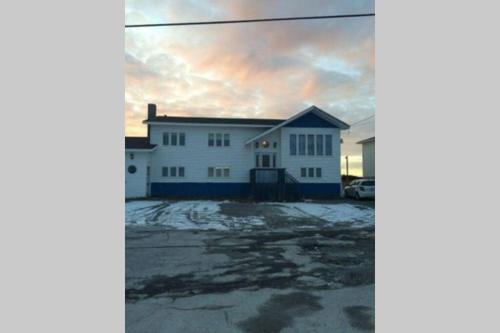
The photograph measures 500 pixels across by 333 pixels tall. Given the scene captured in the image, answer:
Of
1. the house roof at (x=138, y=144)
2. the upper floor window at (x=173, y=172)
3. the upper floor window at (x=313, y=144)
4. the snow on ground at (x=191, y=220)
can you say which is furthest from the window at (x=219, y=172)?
the snow on ground at (x=191, y=220)

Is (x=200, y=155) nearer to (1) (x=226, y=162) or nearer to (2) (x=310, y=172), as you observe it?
(1) (x=226, y=162)

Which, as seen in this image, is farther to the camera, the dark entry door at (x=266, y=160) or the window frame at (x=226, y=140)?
the dark entry door at (x=266, y=160)

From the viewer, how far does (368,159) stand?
111ft

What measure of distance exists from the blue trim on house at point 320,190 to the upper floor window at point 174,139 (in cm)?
971

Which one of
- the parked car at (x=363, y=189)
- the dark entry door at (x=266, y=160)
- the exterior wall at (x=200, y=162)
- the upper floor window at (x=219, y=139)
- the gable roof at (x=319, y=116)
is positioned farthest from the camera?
the dark entry door at (x=266, y=160)

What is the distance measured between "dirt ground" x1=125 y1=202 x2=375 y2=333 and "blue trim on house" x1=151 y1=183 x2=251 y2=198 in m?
16.2

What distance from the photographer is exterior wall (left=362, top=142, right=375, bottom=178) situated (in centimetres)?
3284

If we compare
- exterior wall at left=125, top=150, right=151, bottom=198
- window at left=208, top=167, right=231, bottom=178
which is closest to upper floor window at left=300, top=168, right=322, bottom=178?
window at left=208, top=167, right=231, bottom=178

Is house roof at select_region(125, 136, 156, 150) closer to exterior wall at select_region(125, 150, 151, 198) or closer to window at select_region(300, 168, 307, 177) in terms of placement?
exterior wall at select_region(125, 150, 151, 198)

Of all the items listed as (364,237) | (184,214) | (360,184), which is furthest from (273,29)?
(360,184)

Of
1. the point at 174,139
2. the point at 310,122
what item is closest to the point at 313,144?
the point at 310,122

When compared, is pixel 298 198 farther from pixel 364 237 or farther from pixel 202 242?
pixel 202 242

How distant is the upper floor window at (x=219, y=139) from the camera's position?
25.4m

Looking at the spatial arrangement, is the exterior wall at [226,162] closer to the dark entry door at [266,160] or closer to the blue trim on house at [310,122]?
the blue trim on house at [310,122]
